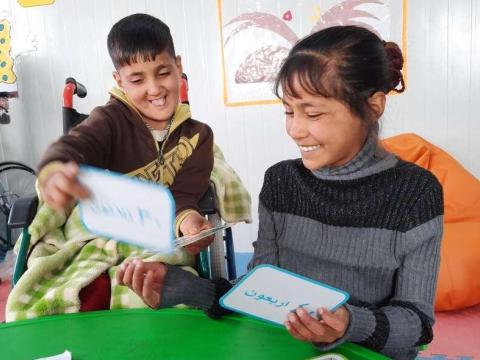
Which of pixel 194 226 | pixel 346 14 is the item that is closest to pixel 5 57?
pixel 346 14

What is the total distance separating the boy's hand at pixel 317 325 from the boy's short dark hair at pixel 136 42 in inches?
24.1

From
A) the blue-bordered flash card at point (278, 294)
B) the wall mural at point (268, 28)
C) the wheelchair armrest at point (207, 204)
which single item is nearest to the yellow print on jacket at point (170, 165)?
the wheelchair armrest at point (207, 204)

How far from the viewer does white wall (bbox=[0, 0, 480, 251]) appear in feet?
6.98

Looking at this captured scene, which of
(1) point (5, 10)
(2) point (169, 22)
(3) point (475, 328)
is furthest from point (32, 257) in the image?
Answer: (1) point (5, 10)

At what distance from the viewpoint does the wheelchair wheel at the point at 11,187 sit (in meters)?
2.83

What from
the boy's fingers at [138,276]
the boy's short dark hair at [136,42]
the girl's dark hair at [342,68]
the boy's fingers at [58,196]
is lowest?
the boy's fingers at [138,276]

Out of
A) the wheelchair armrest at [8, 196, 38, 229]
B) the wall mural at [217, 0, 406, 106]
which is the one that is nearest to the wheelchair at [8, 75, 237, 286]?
the wheelchair armrest at [8, 196, 38, 229]

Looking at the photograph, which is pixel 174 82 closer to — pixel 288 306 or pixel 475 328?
pixel 288 306

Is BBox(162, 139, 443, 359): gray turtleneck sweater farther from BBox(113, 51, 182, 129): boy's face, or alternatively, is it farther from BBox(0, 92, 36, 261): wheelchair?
BBox(0, 92, 36, 261): wheelchair

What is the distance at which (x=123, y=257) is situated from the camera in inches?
43.1

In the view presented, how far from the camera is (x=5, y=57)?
104 inches

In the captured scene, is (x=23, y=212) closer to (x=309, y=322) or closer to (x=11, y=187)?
(x=309, y=322)

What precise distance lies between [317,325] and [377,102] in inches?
16.1

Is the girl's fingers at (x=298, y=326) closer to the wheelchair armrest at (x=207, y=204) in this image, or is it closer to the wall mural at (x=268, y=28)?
the wheelchair armrest at (x=207, y=204)
